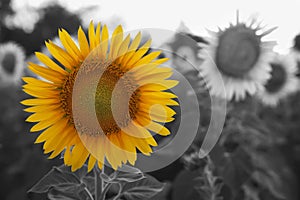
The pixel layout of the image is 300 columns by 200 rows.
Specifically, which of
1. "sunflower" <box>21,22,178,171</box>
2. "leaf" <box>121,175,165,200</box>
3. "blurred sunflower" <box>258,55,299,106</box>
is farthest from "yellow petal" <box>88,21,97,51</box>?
"blurred sunflower" <box>258,55,299,106</box>

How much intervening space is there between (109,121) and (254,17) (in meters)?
0.56

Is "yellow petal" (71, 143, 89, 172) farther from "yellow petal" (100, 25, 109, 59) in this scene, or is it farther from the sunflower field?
"yellow petal" (100, 25, 109, 59)

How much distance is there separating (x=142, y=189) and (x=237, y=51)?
54cm

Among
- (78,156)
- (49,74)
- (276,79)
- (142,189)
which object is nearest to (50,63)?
(49,74)

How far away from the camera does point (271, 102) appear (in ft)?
4.59

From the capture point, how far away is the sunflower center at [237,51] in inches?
43.5

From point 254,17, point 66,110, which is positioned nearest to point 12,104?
point 254,17

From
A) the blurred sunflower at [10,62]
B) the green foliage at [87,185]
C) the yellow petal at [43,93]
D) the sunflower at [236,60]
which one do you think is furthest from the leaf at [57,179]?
the blurred sunflower at [10,62]

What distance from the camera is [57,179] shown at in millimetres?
670

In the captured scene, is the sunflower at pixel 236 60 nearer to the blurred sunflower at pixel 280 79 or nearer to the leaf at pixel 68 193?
the blurred sunflower at pixel 280 79

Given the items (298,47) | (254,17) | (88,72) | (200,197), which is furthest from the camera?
(298,47)

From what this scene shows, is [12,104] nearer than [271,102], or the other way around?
[271,102]

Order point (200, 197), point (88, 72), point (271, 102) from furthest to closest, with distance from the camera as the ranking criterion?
point (271, 102), point (200, 197), point (88, 72)

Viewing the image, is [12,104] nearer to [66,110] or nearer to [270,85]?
[270,85]
